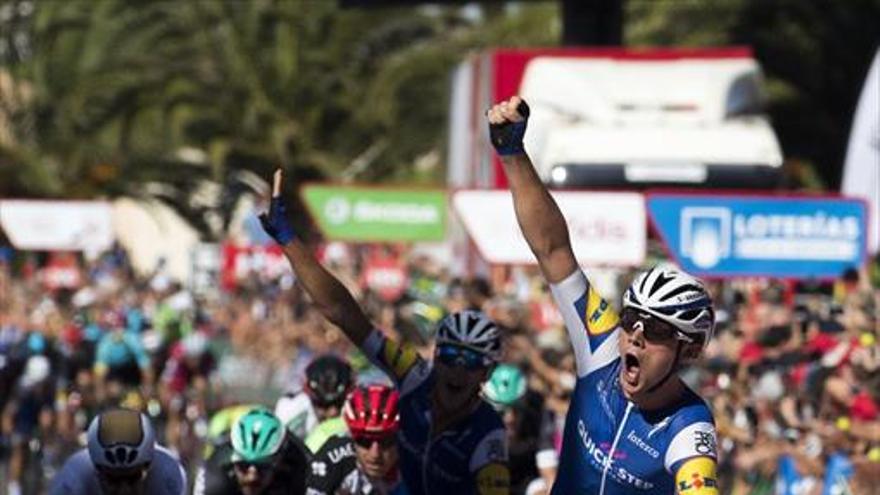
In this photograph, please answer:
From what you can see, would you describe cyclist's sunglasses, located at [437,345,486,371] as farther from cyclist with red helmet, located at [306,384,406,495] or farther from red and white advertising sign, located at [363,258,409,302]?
red and white advertising sign, located at [363,258,409,302]

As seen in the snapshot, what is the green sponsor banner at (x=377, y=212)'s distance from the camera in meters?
21.5

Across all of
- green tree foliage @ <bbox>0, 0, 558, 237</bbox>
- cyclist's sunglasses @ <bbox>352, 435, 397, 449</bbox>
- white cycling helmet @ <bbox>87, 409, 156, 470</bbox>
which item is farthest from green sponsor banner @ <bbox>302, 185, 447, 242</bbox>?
green tree foliage @ <bbox>0, 0, 558, 237</bbox>

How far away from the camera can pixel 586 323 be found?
684 centimetres

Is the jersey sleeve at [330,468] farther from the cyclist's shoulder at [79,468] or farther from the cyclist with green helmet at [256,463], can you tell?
the cyclist's shoulder at [79,468]

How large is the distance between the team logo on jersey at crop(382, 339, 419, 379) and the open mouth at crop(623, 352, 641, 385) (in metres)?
1.99

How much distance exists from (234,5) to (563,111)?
1924cm

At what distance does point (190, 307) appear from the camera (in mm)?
28469

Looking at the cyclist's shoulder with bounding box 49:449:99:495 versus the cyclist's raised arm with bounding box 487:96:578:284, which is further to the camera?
the cyclist's shoulder with bounding box 49:449:99:495

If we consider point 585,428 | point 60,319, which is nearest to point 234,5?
point 60,319

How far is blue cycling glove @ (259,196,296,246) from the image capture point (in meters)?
7.88

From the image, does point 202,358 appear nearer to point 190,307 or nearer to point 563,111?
point 190,307

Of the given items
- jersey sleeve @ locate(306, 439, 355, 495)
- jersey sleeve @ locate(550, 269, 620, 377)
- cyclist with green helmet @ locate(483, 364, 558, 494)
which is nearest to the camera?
jersey sleeve @ locate(550, 269, 620, 377)

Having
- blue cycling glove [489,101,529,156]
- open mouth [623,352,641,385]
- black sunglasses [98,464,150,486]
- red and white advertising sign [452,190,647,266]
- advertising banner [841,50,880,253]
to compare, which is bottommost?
black sunglasses [98,464,150,486]

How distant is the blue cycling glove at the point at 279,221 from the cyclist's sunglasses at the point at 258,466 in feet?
2.45
